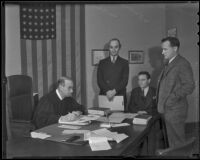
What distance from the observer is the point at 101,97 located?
1.64 meters

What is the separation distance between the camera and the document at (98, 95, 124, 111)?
65.0 inches

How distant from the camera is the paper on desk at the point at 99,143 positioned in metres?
1.53

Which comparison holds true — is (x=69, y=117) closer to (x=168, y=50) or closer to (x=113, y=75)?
(x=113, y=75)

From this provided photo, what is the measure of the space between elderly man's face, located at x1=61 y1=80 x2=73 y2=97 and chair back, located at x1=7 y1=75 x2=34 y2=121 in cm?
18

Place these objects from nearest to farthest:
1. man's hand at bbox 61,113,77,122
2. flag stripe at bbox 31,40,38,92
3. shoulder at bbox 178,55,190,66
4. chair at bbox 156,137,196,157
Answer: chair at bbox 156,137,196,157
flag stripe at bbox 31,40,38,92
shoulder at bbox 178,55,190,66
man's hand at bbox 61,113,77,122

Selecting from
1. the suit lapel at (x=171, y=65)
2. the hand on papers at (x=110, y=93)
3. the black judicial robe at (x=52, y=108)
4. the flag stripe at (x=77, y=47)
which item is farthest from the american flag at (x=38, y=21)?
the suit lapel at (x=171, y=65)

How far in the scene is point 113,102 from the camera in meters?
1.67

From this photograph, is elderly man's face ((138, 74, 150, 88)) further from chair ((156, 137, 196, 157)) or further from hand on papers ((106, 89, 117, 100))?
chair ((156, 137, 196, 157))

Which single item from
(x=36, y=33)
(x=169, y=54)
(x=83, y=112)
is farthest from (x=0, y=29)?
(x=169, y=54)

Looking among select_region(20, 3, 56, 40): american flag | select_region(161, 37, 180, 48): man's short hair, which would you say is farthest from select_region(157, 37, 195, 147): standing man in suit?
select_region(20, 3, 56, 40): american flag

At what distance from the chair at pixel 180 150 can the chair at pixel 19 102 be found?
2.37 ft

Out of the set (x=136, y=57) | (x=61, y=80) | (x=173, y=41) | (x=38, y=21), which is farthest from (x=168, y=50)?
(x=38, y=21)

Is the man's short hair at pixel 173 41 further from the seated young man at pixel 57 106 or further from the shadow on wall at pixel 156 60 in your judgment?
the seated young man at pixel 57 106

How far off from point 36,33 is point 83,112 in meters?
0.53
